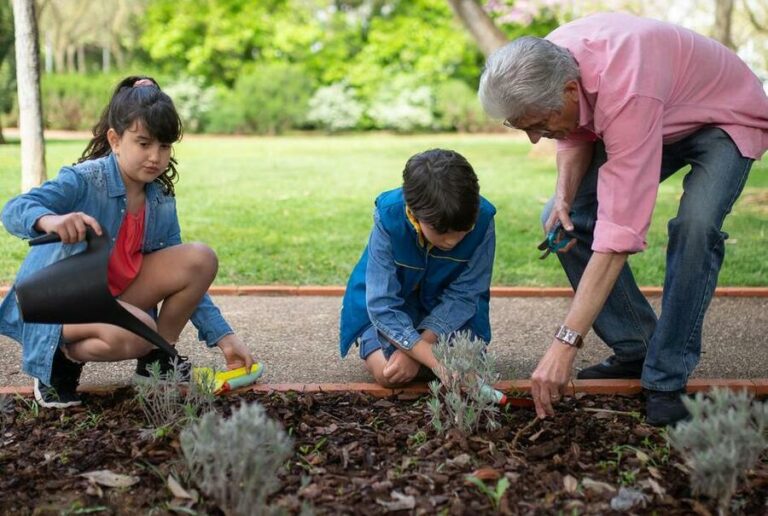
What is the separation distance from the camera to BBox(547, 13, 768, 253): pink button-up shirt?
2611mm

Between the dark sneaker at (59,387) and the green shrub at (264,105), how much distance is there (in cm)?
1969

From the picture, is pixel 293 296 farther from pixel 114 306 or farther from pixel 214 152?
pixel 214 152

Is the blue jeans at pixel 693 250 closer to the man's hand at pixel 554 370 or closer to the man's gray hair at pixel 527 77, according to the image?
the man's hand at pixel 554 370

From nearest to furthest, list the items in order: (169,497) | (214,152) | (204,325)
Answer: (169,497) → (204,325) → (214,152)

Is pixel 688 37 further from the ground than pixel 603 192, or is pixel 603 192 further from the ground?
A: pixel 688 37

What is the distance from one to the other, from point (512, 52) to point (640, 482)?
1.29m

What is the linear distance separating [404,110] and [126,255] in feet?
69.0

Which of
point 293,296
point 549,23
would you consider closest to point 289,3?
point 549,23

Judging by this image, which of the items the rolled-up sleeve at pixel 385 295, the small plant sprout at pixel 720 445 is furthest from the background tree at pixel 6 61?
the small plant sprout at pixel 720 445

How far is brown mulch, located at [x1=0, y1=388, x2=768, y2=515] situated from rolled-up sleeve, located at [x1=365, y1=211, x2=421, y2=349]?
0.89 feet

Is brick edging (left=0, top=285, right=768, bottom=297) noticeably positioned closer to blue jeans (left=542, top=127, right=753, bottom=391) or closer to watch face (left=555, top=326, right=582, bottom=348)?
blue jeans (left=542, top=127, right=753, bottom=391)

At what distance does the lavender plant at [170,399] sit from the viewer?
8.53 ft

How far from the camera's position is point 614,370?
10.9 feet

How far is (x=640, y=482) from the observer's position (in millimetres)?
2326
